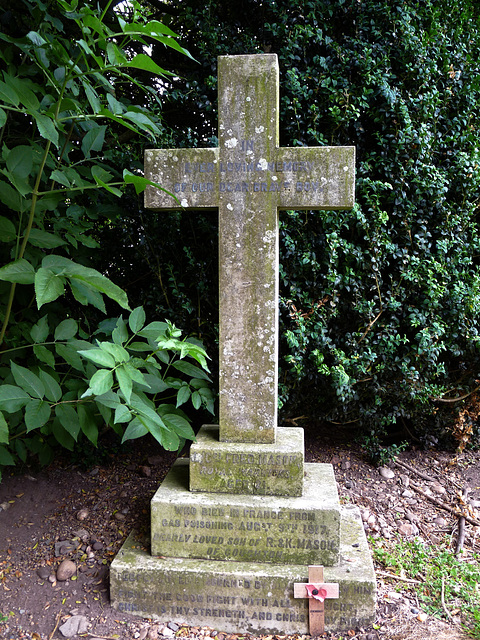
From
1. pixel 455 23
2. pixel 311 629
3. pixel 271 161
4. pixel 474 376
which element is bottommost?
pixel 311 629

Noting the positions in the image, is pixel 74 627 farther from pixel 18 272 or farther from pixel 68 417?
pixel 18 272

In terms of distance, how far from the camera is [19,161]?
2.19 m

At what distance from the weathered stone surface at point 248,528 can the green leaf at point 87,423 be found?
51 cm

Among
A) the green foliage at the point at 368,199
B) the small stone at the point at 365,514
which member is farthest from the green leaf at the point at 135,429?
the small stone at the point at 365,514

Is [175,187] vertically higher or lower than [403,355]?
higher

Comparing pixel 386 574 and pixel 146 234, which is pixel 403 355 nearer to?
pixel 386 574

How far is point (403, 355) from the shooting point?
11.8 ft

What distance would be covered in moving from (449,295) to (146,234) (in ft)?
7.16

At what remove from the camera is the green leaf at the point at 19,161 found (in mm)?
2166

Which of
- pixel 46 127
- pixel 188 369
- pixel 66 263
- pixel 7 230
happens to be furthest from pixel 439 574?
pixel 46 127

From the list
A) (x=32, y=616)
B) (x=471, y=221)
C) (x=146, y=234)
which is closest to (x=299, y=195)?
(x=146, y=234)

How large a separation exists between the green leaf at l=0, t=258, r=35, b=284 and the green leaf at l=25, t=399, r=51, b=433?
1.89 ft

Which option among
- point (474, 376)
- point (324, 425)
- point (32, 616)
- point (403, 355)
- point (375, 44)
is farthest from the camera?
point (324, 425)

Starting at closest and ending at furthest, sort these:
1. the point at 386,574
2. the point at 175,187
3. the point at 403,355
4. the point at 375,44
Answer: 1. the point at 175,187
2. the point at 386,574
3. the point at 375,44
4. the point at 403,355
